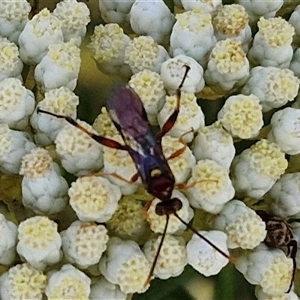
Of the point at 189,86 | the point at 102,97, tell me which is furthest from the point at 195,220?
the point at 102,97

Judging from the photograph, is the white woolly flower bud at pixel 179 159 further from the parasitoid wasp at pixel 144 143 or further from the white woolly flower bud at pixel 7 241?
the white woolly flower bud at pixel 7 241

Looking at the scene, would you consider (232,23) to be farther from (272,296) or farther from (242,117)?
(272,296)

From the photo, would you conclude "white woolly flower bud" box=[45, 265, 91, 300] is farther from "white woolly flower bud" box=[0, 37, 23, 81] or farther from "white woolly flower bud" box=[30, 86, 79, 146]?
"white woolly flower bud" box=[0, 37, 23, 81]

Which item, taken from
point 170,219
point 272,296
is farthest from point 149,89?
point 272,296

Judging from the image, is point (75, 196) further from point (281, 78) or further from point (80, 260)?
point (281, 78)

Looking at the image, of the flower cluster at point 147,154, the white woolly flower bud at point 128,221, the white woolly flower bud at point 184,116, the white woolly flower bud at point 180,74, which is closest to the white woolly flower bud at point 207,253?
the flower cluster at point 147,154
